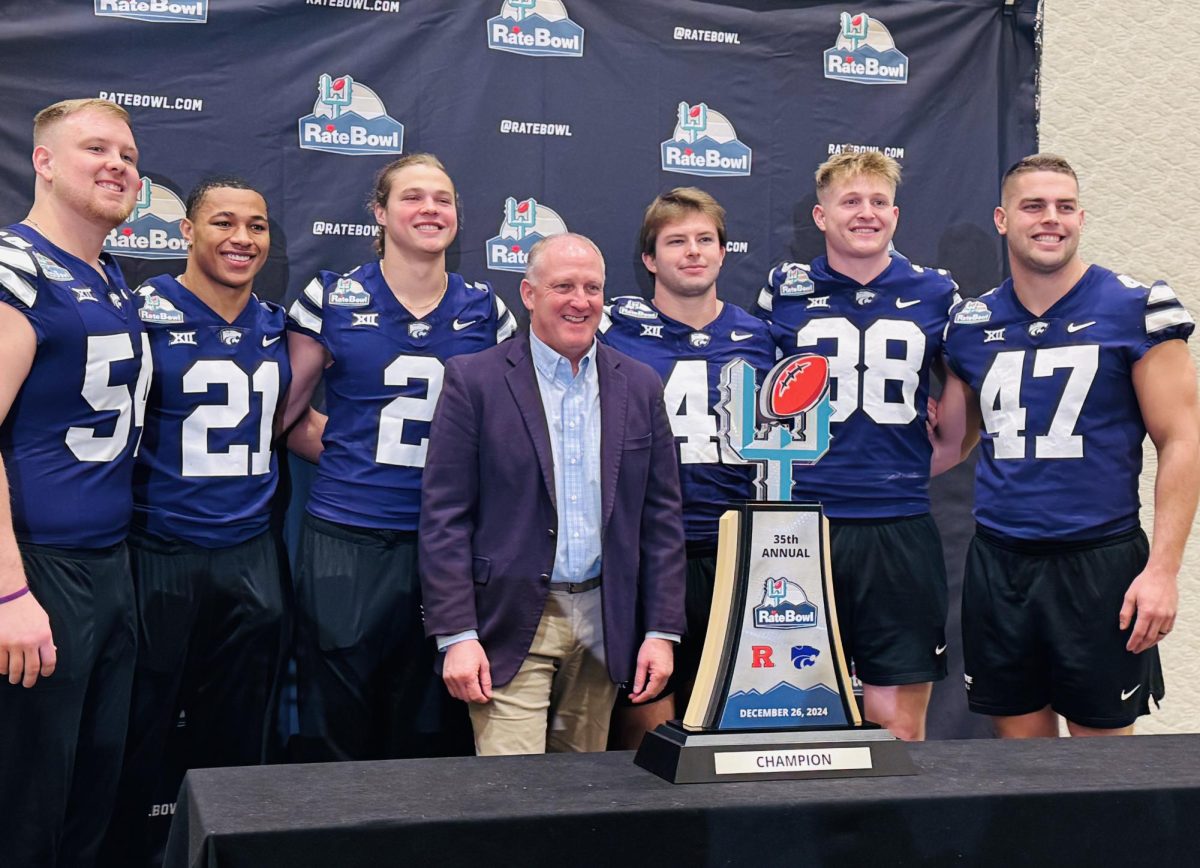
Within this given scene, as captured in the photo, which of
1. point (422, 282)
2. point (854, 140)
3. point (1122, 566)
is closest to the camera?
point (1122, 566)

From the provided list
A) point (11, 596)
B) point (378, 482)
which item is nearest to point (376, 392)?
point (378, 482)

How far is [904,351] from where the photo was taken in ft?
9.52

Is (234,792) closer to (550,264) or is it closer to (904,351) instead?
(550,264)

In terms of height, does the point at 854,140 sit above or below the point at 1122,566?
above

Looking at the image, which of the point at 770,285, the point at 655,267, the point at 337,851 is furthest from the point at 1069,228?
the point at 337,851

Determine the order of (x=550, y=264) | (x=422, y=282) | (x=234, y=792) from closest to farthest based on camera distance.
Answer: (x=234, y=792) → (x=550, y=264) → (x=422, y=282)

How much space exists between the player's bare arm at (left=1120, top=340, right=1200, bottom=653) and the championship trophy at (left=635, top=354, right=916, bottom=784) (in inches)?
46.1

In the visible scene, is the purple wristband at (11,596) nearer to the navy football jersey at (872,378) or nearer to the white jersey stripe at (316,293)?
the white jersey stripe at (316,293)

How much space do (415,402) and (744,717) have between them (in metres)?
1.35

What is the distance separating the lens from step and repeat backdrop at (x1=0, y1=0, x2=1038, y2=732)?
2.98 meters

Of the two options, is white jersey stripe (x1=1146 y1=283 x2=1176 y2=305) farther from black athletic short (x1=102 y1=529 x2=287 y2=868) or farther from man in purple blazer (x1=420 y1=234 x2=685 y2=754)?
black athletic short (x1=102 y1=529 x2=287 y2=868)

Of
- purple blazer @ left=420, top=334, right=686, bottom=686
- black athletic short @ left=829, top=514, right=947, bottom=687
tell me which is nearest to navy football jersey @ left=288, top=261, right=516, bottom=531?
purple blazer @ left=420, top=334, right=686, bottom=686

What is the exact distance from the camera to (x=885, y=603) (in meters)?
2.81

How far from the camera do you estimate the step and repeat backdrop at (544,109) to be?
2.98 m
